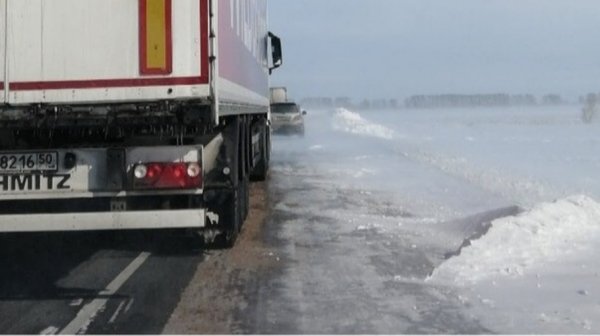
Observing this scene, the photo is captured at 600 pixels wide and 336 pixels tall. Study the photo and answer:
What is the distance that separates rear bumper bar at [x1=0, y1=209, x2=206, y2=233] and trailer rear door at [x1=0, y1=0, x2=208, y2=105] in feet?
3.45

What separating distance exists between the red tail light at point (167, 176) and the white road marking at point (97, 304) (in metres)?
1.14

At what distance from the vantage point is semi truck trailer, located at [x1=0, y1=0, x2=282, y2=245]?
22.5 feet

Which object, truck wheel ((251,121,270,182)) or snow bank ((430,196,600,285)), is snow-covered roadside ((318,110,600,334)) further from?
truck wheel ((251,121,270,182))

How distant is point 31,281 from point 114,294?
1.19 meters

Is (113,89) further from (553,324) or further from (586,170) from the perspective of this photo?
(586,170)

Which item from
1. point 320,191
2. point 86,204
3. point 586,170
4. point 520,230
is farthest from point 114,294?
point 586,170

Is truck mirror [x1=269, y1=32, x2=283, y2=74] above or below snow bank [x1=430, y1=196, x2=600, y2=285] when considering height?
above

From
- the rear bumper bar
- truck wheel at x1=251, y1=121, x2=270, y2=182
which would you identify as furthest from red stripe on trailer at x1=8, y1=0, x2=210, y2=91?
truck wheel at x1=251, y1=121, x2=270, y2=182

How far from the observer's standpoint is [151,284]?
337 inches

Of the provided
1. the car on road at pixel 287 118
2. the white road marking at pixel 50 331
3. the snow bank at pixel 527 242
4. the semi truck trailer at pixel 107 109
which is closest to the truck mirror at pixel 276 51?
the snow bank at pixel 527 242

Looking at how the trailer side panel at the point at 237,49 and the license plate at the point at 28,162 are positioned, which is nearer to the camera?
the license plate at the point at 28,162

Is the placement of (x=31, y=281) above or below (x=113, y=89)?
below

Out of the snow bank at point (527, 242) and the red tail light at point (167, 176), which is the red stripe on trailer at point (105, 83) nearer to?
the red tail light at point (167, 176)

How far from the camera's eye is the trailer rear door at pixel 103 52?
684 centimetres
